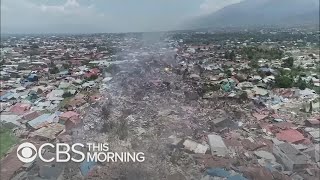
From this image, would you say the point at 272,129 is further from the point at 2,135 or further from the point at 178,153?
the point at 2,135

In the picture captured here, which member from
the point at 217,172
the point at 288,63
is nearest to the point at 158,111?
the point at 217,172

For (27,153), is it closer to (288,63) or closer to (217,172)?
(217,172)

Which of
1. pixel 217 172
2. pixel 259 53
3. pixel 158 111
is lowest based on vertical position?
pixel 217 172

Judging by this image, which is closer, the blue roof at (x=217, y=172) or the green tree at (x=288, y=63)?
the blue roof at (x=217, y=172)

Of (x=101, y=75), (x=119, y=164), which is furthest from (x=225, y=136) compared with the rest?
(x=101, y=75)

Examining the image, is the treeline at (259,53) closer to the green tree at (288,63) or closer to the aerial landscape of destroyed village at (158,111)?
the aerial landscape of destroyed village at (158,111)

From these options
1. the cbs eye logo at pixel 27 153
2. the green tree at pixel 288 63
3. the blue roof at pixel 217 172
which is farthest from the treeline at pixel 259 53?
the cbs eye logo at pixel 27 153

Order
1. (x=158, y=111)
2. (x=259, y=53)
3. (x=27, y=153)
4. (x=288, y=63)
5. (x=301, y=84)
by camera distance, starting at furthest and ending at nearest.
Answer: (x=259, y=53) → (x=288, y=63) → (x=301, y=84) → (x=158, y=111) → (x=27, y=153)

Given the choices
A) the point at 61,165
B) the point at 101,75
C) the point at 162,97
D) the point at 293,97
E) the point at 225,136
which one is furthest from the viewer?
the point at 101,75
